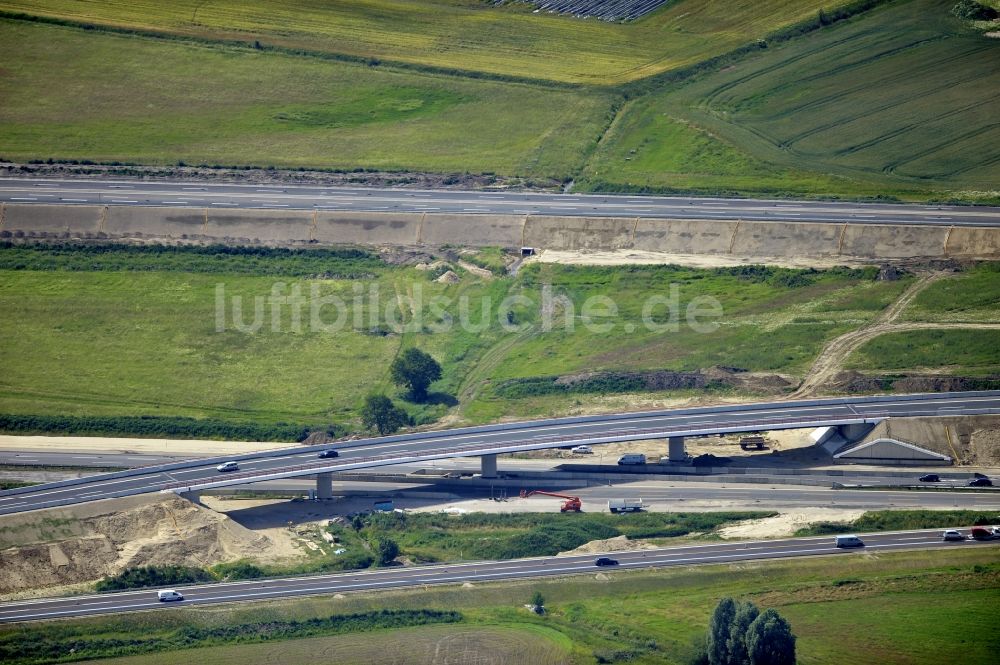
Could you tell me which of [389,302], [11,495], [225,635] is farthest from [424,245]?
[225,635]

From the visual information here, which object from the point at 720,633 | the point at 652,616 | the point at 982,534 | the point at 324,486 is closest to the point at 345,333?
the point at 324,486

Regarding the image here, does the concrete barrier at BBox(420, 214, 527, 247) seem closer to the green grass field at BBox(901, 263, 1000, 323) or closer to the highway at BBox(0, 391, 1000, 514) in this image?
the highway at BBox(0, 391, 1000, 514)

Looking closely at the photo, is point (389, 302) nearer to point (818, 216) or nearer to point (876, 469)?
point (818, 216)

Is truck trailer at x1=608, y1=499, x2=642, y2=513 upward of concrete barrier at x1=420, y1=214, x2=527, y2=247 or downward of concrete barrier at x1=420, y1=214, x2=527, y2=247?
downward

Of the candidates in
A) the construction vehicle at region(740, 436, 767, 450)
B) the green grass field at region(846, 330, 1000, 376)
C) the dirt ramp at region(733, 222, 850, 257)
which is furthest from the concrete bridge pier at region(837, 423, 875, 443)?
the dirt ramp at region(733, 222, 850, 257)

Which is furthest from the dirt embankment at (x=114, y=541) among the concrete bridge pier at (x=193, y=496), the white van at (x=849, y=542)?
the white van at (x=849, y=542)
